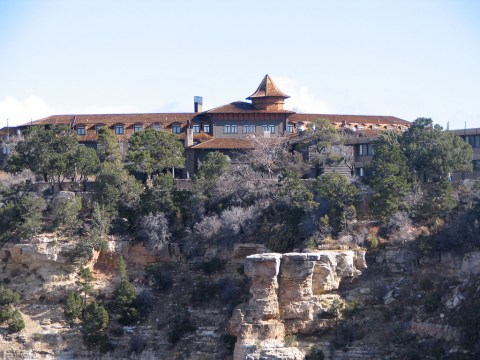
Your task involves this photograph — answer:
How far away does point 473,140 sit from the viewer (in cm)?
7700

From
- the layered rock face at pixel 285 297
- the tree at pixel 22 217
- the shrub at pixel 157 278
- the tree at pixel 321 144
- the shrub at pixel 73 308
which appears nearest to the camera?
the layered rock face at pixel 285 297

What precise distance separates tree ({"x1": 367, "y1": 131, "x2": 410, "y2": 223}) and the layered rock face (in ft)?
16.8

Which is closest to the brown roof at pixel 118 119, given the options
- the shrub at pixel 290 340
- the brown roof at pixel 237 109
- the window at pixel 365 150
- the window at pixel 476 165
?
the brown roof at pixel 237 109

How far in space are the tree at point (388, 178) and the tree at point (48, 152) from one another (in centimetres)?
1724

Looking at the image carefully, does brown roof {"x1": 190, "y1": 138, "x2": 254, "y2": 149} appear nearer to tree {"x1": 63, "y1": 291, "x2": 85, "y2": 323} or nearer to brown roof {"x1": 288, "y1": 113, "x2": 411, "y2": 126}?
brown roof {"x1": 288, "y1": 113, "x2": 411, "y2": 126}

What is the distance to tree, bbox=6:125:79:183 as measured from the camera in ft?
242

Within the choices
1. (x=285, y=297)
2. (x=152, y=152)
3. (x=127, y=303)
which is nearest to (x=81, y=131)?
(x=152, y=152)

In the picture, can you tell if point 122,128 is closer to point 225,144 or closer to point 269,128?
point 225,144

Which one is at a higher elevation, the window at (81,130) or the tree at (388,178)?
the window at (81,130)

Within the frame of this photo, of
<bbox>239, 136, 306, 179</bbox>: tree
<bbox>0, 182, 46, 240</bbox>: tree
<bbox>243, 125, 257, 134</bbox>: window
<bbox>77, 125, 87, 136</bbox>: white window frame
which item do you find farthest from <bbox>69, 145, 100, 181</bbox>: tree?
<bbox>243, 125, 257, 134</bbox>: window

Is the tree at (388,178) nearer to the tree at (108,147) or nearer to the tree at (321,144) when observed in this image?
A: the tree at (321,144)

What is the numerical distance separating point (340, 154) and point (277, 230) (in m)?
Result: 11.1

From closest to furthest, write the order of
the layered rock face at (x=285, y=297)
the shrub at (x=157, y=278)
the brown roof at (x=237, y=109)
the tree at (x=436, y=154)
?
the layered rock face at (x=285, y=297), the shrub at (x=157, y=278), the tree at (x=436, y=154), the brown roof at (x=237, y=109)

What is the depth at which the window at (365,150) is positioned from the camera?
260ft
